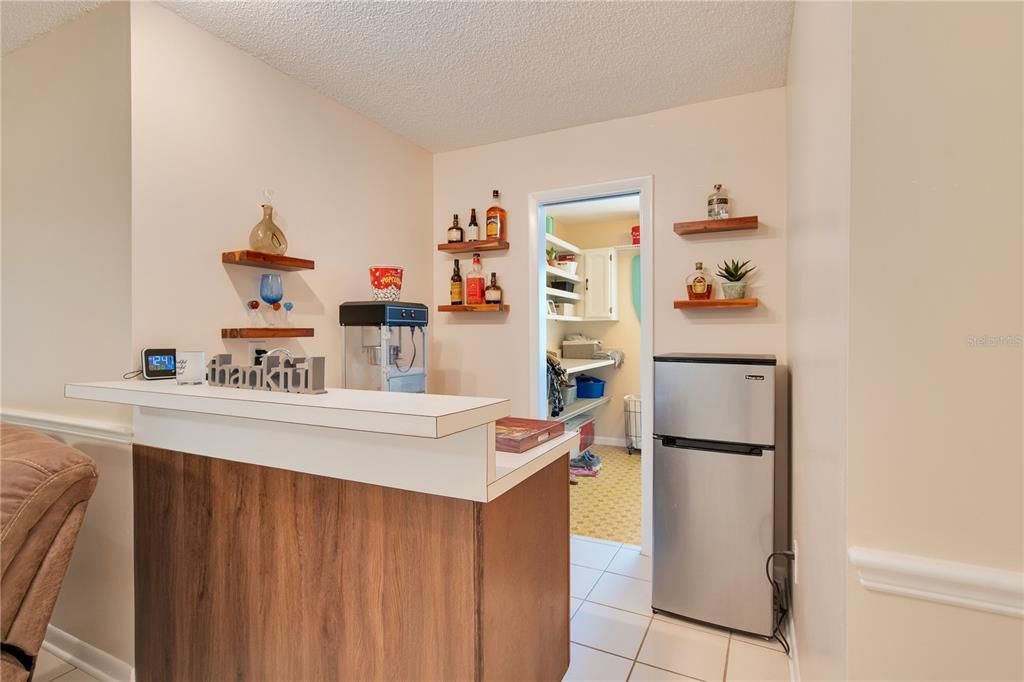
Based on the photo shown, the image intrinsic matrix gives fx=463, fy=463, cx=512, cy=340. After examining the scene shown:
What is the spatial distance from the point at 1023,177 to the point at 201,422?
208 centimetres

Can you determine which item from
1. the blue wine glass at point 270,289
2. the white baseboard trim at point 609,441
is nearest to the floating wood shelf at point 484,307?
the blue wine glass at point 270,289

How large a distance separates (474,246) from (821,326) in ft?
7.19

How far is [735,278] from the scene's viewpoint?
2426 mm

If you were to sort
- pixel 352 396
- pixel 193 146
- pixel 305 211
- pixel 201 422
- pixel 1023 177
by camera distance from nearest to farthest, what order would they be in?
1. pixel 1023 177
2. pixel 352 396
3. pixel 201 422
4. pixel 193 146
5. pixel 305 211

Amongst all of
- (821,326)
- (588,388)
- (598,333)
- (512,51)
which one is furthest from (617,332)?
(821,326)

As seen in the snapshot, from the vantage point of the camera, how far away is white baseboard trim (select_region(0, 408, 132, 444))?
1.75 metres

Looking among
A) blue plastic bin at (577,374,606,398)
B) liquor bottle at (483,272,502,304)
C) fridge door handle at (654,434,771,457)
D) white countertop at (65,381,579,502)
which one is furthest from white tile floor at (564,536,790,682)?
blue plastic bin at (577,374,606,398)

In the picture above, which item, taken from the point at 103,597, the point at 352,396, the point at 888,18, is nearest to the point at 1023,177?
the point at 888,18

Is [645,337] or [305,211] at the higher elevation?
[305,211]

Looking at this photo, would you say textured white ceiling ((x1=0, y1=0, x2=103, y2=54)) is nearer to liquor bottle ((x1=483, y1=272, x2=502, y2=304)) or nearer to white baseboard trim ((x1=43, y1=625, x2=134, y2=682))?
liquor bottle ((x1=483, y1=272, x2=502, y2=304))

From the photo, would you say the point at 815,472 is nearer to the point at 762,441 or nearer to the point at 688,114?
the point at 762,441

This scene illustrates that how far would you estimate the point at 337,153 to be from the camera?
254 centimetres

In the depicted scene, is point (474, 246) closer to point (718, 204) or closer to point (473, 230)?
point (473, 230)

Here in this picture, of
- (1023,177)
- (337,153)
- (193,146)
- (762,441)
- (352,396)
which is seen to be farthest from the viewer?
(337,153)
